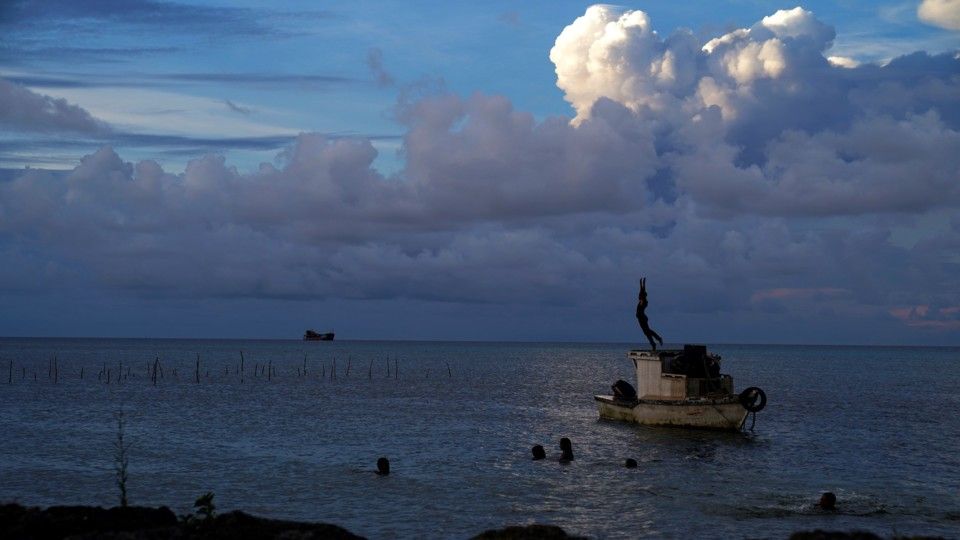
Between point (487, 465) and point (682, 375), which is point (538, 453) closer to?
A: point (487, 465)

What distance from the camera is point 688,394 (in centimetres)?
5197

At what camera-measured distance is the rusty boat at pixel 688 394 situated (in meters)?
50.6

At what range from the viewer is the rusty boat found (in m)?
50.6

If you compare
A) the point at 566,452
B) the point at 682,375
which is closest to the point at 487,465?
the point at 566,452

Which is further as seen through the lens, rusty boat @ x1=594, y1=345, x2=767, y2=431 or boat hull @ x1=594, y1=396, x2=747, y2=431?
rusty boat @ x1=594, y1=345, x2=767, y2=431

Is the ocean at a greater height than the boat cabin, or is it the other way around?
the boat cabin

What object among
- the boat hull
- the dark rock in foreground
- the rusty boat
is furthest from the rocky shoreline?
the rusty boat

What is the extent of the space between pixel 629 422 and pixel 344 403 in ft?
99.0

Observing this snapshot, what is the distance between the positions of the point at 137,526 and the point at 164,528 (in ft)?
4.84

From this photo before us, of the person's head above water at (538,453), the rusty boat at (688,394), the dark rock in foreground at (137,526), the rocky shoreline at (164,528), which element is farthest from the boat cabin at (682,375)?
the dark rock in foreground at (137,526)

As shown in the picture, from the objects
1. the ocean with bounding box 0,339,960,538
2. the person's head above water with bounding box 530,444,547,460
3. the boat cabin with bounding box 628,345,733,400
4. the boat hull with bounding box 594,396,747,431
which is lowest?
the ocean with bounding box 0,339,960,538

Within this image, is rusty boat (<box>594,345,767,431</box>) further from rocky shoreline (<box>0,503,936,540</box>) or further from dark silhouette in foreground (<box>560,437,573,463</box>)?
rocky shoreline (<box>0,503,936,540</box>)

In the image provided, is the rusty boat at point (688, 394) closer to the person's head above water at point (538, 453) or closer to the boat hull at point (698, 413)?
the boat hull at point (698, 413)

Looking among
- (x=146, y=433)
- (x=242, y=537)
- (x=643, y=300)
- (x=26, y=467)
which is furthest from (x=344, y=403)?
(x=242, y=537)
